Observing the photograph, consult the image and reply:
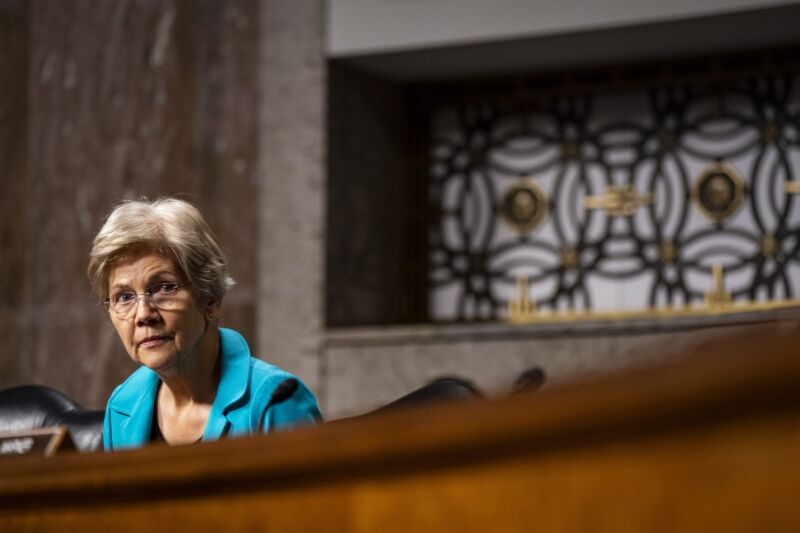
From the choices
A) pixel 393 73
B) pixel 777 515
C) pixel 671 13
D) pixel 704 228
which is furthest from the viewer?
pixel 393 73

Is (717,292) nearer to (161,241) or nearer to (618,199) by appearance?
(618,199)

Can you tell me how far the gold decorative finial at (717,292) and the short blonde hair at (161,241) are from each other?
4533mm

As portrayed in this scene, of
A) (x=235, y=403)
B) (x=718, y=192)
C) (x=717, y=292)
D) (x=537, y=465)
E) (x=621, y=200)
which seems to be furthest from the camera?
(x=621, y=200)

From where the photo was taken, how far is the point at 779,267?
22.5ft

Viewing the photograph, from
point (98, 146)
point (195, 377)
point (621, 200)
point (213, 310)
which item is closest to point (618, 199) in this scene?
point (621, 200)

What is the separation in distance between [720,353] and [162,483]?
500mm

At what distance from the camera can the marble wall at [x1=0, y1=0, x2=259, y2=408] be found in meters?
7.60

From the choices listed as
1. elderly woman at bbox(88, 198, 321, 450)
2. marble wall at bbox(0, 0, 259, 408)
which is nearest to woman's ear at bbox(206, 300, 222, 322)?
elderly woman at bbox(88, 198, 321, 450)

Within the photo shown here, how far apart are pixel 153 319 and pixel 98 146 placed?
522cm

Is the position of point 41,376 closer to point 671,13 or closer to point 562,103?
point 562,103

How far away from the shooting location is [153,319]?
2904mm

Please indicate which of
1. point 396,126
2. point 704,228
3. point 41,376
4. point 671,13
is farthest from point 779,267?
point 41,376

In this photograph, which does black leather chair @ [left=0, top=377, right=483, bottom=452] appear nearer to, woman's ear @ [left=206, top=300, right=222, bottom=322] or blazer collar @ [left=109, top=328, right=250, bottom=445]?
blazer collar @ [left=109, top=328, right=250, bottom=445]

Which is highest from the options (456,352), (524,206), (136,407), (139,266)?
(524,206)
